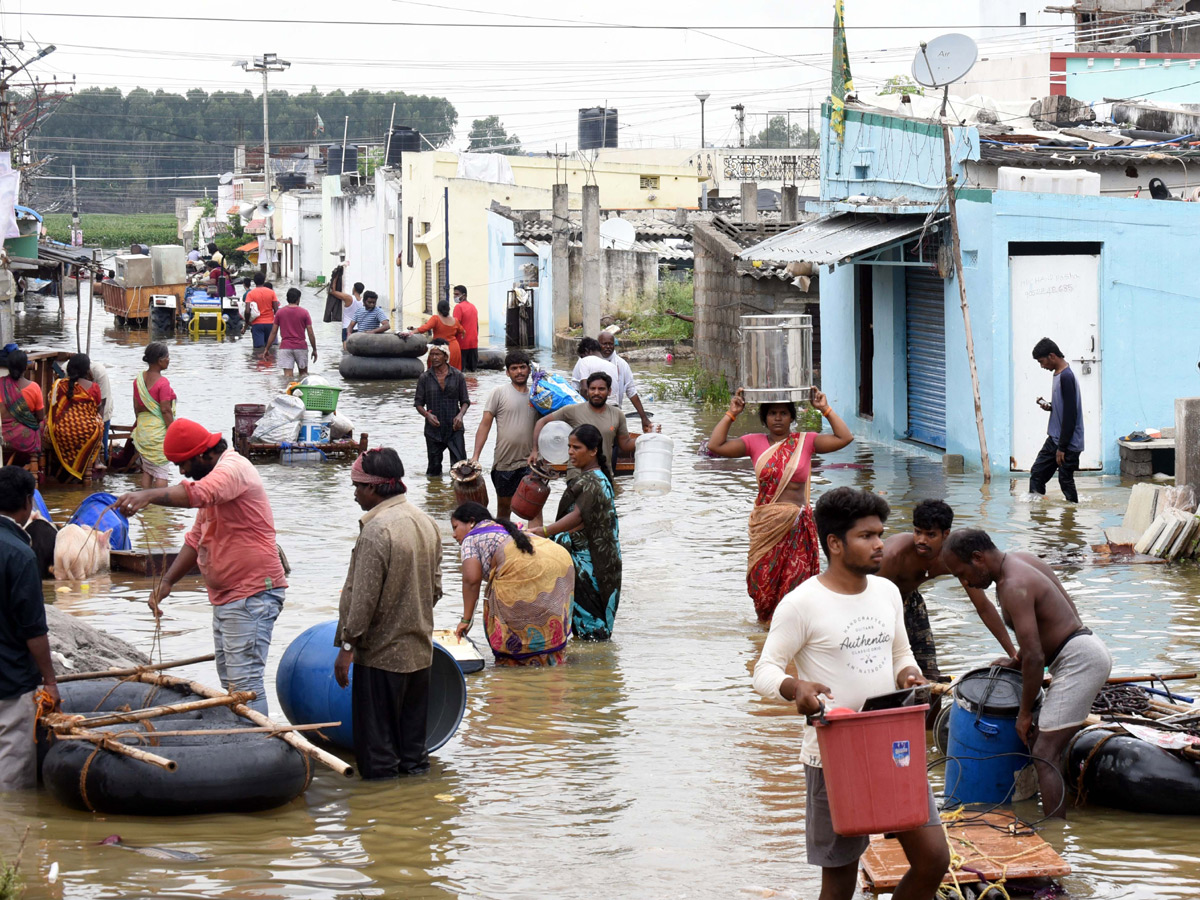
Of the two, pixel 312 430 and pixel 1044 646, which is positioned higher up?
pixel 312 430

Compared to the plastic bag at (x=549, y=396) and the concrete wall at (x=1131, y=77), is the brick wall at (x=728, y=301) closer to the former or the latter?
the concrete wall at (x=1131, y=77)

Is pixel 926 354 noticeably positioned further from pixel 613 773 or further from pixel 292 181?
pixel 292 181

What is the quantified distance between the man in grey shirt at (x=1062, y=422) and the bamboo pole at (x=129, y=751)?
867 cm

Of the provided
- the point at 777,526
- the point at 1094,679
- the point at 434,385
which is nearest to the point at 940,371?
the point at 434,385

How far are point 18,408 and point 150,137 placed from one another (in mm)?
118474

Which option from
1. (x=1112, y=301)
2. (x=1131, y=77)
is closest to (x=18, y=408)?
(x=1112, y=301)

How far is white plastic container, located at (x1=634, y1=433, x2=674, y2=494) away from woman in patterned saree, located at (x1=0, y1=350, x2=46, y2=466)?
5.50m

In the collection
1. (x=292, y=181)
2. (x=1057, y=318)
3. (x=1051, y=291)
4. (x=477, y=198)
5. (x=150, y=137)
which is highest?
(x=150, y=137)

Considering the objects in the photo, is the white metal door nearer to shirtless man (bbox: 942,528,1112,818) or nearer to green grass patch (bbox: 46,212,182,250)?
shirtless man (bbox: 942,528,1112,818)

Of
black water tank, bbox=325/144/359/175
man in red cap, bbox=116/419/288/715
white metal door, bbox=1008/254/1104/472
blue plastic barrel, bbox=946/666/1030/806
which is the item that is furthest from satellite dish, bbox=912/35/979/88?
black water tank, bbox=325/144/359/175

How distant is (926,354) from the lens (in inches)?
717

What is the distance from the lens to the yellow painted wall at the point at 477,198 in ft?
133

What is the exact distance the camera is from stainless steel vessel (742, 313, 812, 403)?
12125 millimetres

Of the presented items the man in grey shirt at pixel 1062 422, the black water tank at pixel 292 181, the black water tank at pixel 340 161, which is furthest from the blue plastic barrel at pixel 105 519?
the black water tank at pixel 292 181
